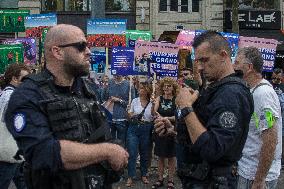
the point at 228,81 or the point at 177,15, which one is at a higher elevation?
the point at 177,15

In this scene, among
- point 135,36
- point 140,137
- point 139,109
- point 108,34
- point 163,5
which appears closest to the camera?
point 140,137

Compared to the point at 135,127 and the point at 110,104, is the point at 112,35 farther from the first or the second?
the point at 135,127

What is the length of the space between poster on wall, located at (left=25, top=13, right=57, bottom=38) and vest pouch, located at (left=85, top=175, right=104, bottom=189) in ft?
39.0

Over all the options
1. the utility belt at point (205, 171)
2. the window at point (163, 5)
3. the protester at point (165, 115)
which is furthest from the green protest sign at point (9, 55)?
the window at point (163, 5)

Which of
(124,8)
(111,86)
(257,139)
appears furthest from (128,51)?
(124,8)

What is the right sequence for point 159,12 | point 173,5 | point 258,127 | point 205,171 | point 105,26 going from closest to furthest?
point 205,171
point 258,127
point 105,26
point 159,12
point 173,5

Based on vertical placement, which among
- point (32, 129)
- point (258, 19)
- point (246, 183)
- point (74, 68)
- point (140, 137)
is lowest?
point (140, 137)

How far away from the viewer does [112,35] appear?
13406 mm

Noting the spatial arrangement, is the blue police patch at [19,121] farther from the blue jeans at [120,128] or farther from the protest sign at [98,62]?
the protest sign at [98,62]

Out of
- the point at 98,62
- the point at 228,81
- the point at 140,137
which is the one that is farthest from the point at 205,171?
the point at 98,62

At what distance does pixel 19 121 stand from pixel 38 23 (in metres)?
12.4

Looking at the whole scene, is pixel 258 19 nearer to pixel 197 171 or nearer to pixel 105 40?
pixel 105 40

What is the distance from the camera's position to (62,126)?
123 inches

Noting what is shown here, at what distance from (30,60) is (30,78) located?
11.3 m
